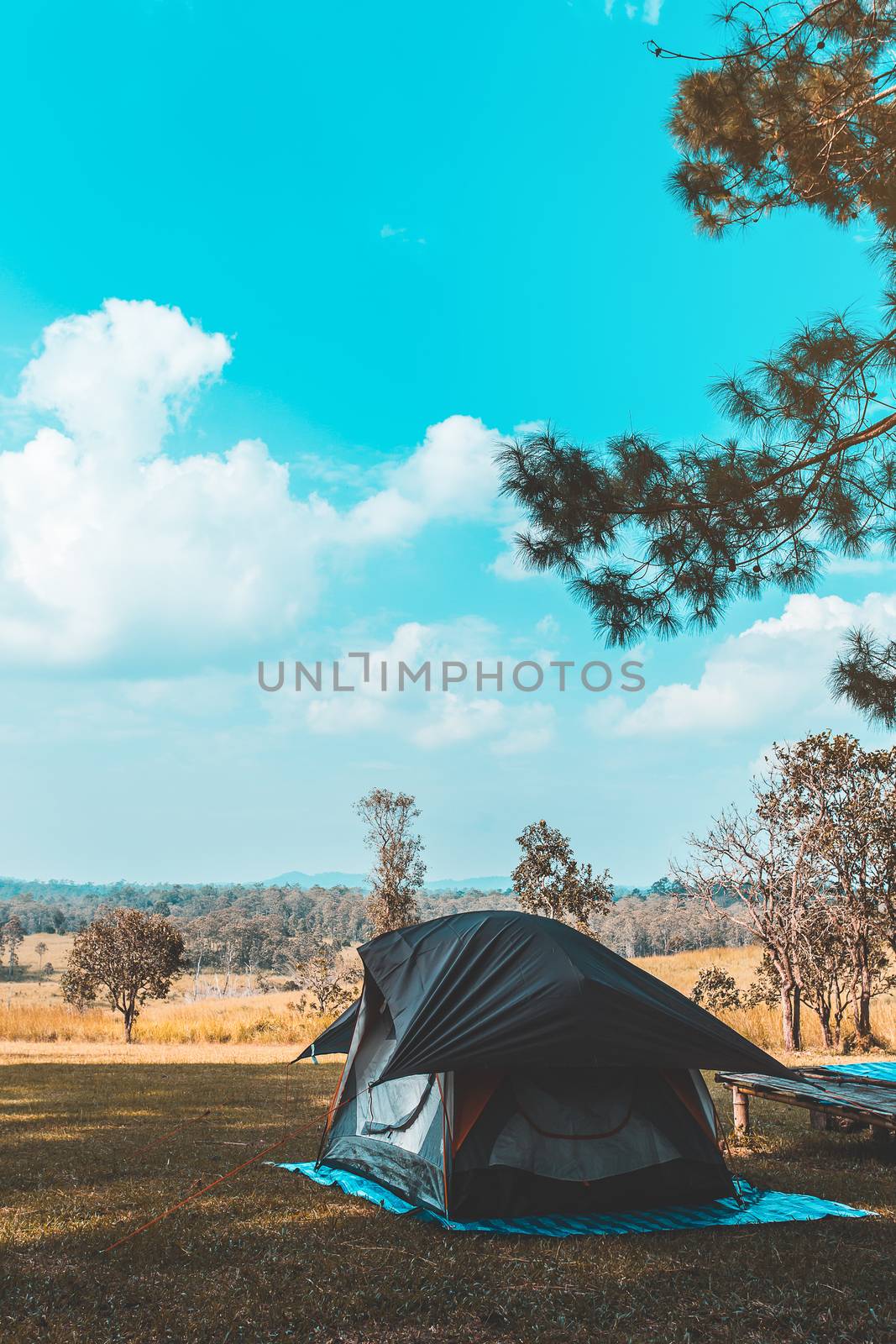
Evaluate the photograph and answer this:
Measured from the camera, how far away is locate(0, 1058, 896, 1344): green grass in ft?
13.5

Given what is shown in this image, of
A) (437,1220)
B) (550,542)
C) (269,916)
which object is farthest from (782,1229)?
(269,916)

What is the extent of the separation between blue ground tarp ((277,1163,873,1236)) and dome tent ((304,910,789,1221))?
85mm

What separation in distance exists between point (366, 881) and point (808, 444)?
18607 mm

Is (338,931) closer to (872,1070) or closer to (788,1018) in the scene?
(788,1018)

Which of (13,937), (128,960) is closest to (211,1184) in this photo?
(128,960)

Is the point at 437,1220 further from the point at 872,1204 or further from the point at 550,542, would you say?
the point at 550,542

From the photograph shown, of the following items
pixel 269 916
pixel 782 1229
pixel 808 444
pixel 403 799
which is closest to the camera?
pixel 782 1229

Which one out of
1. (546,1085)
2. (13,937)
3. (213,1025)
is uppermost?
(546,1085)

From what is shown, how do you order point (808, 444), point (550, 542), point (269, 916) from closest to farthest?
Result: point (808, 444) < point (550, 542) < point (269, 916)

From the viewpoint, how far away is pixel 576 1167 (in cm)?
592

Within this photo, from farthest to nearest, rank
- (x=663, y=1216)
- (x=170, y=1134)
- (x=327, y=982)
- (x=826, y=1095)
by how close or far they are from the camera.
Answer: (x=327, y=982) < (x=170, y=1134) < (x=826, y=1095) < (x=663, y=1216)

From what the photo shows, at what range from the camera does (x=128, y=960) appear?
72.2 ft

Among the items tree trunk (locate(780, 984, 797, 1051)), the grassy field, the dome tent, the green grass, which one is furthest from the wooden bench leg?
tree trunk (locate(780, 984, 797, 1051))

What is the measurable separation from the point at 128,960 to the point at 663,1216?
18.9 m
